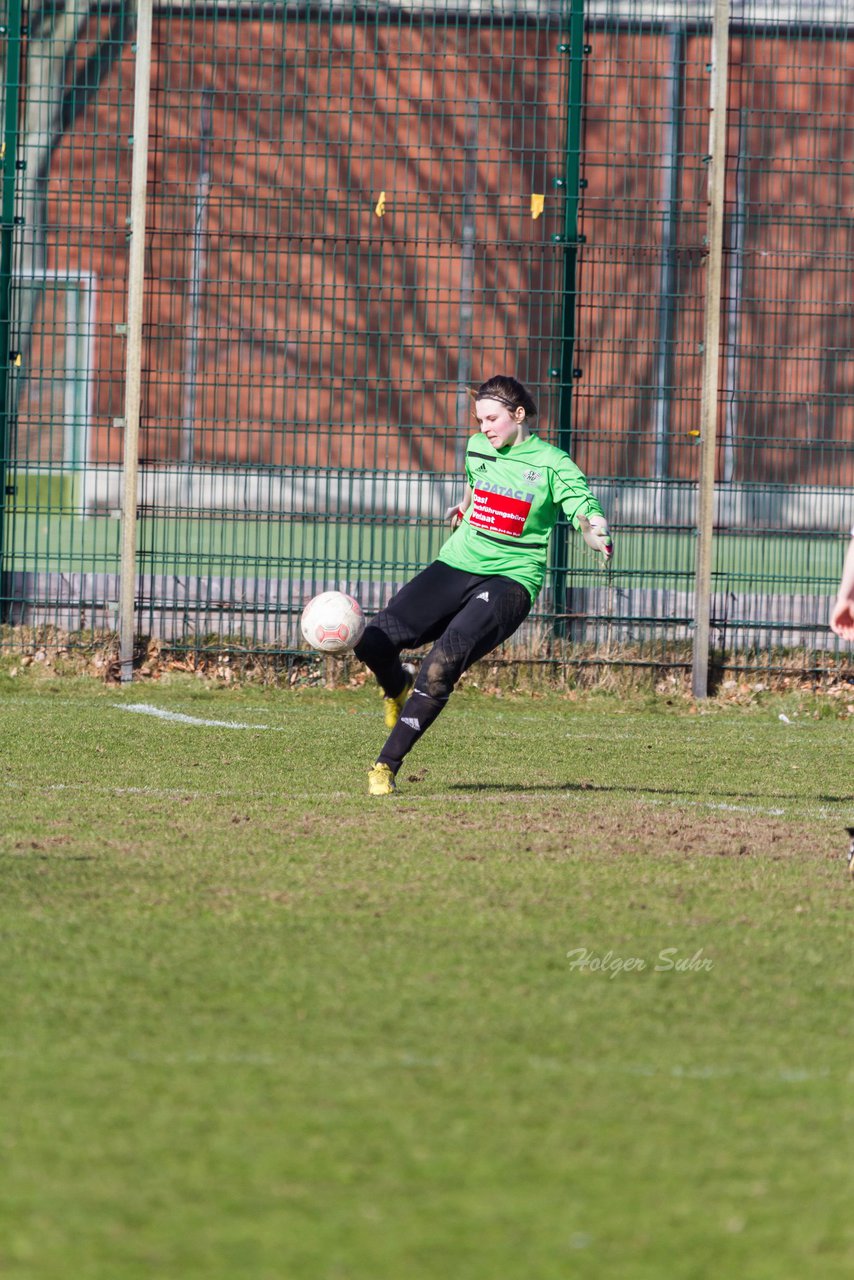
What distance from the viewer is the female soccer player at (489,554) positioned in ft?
26.2

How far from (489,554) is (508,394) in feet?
2.41

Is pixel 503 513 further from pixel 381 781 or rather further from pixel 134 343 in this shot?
pixel 134 343

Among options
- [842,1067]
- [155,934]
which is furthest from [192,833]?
[842,1067]

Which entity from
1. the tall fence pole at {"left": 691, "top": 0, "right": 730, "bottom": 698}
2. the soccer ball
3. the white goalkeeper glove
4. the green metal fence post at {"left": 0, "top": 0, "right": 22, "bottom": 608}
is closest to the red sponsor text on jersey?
the white goalkeeper glove

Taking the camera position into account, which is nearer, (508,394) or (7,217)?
(508,394)

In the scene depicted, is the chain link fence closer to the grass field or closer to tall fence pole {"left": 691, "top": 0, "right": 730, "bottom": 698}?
tall fence pole {"left": 691, "top": 0, "right": 730, "bottom": 698}

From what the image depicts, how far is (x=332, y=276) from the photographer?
12.7 m

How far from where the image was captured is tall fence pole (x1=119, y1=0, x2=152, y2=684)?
11.9 meters

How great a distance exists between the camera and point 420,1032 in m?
4.17

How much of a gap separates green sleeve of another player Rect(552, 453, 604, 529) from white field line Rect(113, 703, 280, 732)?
9.30 ft

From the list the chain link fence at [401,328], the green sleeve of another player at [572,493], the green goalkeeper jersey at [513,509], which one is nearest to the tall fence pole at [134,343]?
the chain link fence at [401,328]
